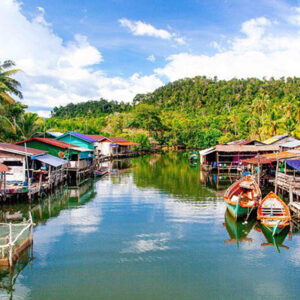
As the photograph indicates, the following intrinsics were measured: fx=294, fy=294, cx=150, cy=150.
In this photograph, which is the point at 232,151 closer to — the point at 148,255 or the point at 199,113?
the point at 148,255

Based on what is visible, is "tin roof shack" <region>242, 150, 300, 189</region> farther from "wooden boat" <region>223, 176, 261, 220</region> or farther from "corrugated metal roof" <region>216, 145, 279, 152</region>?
"wooden boat" <region>223, 176, 261, 220</region>

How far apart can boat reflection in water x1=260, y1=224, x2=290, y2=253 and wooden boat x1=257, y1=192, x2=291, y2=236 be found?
175 millimetres

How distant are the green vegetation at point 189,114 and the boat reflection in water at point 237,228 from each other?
19994mm

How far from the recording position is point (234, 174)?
121ft

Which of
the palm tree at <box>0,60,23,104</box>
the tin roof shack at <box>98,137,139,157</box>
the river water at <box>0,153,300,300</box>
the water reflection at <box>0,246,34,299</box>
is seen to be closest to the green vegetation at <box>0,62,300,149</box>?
the palm tree at <box>0,60,23,104</box>

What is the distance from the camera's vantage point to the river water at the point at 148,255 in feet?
33.7

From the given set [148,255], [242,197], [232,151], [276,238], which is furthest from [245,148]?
[148,255]

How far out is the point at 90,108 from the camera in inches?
4798

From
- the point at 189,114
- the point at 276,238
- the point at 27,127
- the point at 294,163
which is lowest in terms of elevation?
the point at 276,238

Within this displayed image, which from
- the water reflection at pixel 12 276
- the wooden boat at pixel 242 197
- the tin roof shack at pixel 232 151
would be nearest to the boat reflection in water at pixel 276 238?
the wooden boat at pixel 242 197

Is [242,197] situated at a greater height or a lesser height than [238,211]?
greater

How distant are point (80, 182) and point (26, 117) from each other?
37.7 ft

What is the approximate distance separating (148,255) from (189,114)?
93.2m

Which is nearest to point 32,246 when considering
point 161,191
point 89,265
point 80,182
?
point 89,265
